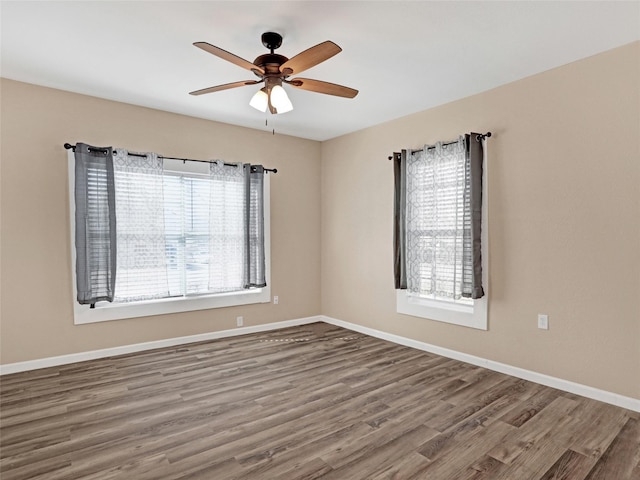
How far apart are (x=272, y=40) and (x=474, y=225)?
7.81 feet

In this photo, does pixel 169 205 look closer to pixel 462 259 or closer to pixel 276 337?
pixel 276 337

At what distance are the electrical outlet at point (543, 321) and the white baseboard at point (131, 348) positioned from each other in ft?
10.0

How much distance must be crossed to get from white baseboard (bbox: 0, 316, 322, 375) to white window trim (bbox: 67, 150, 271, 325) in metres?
0.32

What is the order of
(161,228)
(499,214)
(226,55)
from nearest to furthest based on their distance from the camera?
(226,55) < (499,214) < (161,228)

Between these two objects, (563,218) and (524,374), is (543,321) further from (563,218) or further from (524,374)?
(563,218)

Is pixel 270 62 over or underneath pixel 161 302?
over

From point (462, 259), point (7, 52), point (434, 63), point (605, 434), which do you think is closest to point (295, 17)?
point (434, 63)

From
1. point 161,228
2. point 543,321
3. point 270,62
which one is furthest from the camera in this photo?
point 161,228

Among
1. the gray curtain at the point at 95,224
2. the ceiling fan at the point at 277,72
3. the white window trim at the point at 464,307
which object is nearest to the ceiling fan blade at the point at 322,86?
the ceiling fan at the point at 277,72

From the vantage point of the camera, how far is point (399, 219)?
14.3 ft

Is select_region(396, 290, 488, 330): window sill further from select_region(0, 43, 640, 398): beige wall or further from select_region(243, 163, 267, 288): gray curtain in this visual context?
select_region(243, 163, 267, 288): gray curtain

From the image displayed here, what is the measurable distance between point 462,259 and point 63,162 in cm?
397

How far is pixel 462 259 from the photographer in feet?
12.2

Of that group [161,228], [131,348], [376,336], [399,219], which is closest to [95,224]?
[161,228]
